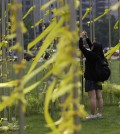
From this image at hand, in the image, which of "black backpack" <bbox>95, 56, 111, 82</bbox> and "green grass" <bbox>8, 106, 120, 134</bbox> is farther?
"black backpack" <bbox>95, 56, 111, 82</bbox>

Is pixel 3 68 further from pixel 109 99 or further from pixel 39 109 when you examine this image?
pixel 109 99

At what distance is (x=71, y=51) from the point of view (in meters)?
1.36

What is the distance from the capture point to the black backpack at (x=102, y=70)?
22.8 feet

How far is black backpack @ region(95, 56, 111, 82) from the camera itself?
A: 22.8 feet

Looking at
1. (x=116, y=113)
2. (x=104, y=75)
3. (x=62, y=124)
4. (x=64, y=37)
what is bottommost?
(x=116, y=113)

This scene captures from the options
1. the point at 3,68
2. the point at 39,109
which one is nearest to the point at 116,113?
the point at 39,109

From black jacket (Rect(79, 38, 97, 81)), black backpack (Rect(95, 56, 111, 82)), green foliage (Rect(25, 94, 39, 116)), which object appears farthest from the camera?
green foliage (Rect(25, 94, 39, 116))

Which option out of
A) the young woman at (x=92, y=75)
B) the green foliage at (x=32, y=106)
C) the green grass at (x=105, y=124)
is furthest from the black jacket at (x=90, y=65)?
the green foliage at (x=32, y=106)

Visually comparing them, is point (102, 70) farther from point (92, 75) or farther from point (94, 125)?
point (94, 125)

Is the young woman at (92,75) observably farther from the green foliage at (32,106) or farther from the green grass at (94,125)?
the green foliage at (32,106)

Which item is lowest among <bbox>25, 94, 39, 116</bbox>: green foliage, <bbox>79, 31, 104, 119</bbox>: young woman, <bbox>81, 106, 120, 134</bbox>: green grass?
<bbox>81, 106, 120, 134</bbox>: green grass

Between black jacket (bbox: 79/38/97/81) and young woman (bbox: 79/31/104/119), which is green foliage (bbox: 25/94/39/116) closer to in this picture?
young woman (bbox: 79/31/104/119)

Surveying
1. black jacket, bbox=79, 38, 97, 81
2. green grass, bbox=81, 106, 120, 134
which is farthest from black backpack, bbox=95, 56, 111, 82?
green grass, bbox=81, 106, 120, 134

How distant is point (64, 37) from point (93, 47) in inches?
230
